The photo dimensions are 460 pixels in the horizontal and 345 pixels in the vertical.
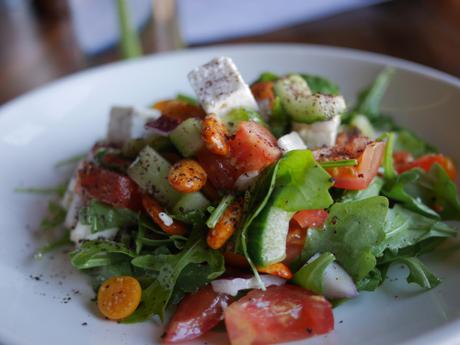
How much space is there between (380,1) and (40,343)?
4126mm

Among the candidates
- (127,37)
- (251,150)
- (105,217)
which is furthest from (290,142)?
(127,37)

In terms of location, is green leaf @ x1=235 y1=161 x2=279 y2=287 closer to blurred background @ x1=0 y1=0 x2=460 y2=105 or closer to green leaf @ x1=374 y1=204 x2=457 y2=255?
green leaf @ x1=374 y1=204 x2=457 y2=255

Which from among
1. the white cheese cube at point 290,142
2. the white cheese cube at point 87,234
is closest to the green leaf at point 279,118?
the white cheese cube at point 290,142

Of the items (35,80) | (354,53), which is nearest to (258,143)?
(354,53)

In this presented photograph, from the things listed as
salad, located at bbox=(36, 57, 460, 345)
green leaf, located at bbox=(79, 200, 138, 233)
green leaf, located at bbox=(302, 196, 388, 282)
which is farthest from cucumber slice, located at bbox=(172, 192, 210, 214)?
green leaf, located at bbox=(302, 196, 388, 282)

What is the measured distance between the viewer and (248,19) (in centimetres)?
451

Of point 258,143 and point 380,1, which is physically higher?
point 258,143

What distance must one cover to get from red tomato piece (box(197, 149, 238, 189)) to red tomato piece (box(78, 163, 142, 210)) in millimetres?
307

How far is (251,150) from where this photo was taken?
190 centimetres

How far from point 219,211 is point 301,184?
0.28 metres

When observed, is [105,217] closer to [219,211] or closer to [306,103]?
[219,211]

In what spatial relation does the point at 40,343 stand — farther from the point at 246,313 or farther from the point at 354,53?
the point at 354,53

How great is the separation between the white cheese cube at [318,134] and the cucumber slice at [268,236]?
0.44 meters

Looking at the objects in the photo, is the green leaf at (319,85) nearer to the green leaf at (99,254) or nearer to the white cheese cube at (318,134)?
the white cheese cube at (318,134)
